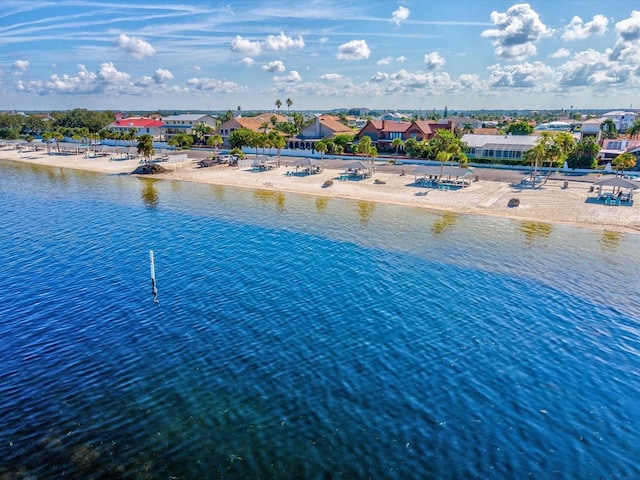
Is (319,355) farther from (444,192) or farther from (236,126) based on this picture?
(236,126)

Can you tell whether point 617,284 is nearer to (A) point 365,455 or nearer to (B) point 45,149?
(A) point 365,455

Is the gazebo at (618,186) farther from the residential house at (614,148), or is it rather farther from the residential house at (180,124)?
the residential house at (180,124)

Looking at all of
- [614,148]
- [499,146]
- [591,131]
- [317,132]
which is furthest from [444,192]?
[591,131]

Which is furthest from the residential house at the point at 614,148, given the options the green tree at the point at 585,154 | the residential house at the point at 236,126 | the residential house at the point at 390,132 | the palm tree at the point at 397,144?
the residential house at the point at 236,126

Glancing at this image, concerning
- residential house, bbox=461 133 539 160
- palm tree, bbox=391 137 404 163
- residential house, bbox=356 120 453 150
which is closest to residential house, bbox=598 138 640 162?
residential house, bbox=461 133 539 160

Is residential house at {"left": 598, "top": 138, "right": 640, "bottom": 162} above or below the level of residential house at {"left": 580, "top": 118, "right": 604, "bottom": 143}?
below

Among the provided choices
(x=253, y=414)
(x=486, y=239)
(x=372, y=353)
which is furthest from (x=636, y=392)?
(x=486, y=239)

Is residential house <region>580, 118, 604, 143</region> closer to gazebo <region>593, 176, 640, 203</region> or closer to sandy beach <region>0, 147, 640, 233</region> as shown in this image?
sandy beach <region>0, 147, 640, 233</region>
